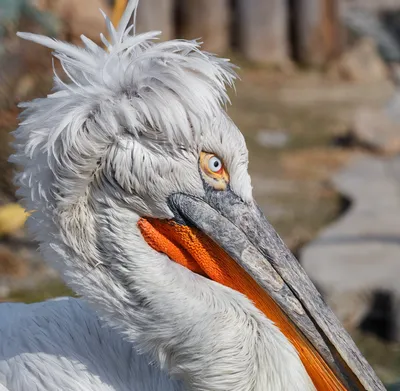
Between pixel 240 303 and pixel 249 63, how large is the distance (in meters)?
9.55

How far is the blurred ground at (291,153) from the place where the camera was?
5.92 metres

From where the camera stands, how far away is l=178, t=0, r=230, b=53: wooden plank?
38.1 feet

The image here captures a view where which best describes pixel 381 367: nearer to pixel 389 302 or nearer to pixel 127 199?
pixel 389 302

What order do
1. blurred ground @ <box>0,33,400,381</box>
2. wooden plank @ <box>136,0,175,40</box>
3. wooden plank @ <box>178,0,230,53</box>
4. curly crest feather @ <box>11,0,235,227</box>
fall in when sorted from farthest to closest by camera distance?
wooden plank @ <box>178,0,230,53</box>
wooden plank @ <box>136,0,175,40</box>
blurred ground @ <box>0,33,400,381</box>
curly crest feather @ <box>11,0,235,227</box>

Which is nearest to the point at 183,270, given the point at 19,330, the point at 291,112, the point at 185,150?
the point at 185,150

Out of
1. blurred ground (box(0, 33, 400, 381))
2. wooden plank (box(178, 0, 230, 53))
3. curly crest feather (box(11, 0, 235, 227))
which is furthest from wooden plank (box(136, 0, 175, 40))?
curly crest feather (box(11, 0, 235, 227))

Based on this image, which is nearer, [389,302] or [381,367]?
[381,367]

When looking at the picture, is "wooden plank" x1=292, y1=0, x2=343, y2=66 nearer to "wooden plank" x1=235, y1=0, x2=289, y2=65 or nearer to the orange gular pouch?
"wooden plank" x1=235, y1=0, x2=289, y2=65

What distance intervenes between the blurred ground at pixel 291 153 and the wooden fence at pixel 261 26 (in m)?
0.33

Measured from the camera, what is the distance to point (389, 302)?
5.38m

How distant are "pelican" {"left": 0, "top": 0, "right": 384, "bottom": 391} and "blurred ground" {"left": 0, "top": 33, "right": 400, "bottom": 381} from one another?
231cm

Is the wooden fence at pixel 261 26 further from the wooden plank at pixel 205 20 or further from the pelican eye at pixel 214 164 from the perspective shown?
the pelican eye at pixel 214 164

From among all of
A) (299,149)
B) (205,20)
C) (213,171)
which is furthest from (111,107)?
(205,20)

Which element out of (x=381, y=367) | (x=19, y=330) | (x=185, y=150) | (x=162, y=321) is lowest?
(x=381, y=367)
